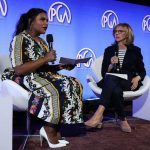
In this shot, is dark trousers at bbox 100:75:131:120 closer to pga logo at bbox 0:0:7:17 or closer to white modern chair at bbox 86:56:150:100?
white modern chair at bbox 86:56:150:100

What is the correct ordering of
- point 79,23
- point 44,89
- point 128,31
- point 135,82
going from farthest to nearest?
1. point 79,23
2. point 128,31
3. point 135,82
4. point 44,89

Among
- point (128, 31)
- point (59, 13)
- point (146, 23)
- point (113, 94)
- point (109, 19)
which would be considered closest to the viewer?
point (113, 94)

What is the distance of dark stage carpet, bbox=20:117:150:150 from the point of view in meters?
2.96

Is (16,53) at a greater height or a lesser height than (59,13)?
lesser

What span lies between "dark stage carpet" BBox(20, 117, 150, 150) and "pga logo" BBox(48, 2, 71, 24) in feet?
4.82

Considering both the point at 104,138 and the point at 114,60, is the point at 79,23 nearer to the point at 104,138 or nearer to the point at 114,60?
the point at 114,60

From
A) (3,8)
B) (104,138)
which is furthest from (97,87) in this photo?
(3,8)

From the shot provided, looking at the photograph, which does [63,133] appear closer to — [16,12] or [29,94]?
[29,94]

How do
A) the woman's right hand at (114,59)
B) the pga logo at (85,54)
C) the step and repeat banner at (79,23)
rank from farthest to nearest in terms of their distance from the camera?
the pga logo at (85,54), the step and repeat banner at (79,23), the woman's right hand at (114,59)

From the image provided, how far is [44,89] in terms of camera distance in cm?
288

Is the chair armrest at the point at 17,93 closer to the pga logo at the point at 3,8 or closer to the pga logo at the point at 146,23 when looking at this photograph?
the pga logo at the point at 3,8

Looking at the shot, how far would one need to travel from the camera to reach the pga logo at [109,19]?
4.89 meters

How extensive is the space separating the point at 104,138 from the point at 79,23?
6.33 feet

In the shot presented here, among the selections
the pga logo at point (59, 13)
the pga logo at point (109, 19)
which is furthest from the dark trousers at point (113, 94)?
the pga logo at point (109, 19)
